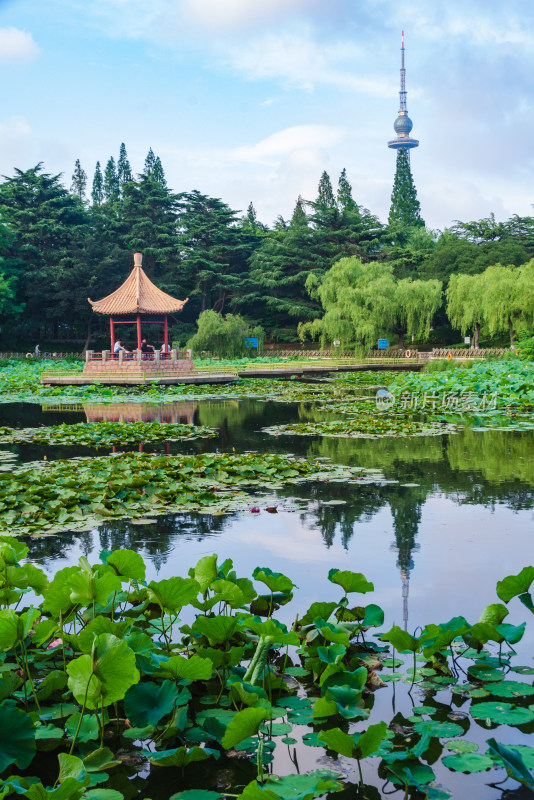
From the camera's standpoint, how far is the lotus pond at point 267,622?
1.84 m

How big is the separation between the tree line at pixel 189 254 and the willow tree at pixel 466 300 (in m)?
3.52

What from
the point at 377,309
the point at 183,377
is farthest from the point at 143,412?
the point at 377,309

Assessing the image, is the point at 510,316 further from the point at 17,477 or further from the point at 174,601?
the point at 174,601

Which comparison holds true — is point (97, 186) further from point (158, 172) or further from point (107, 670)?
point (107, 670)

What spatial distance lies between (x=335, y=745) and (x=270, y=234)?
4586 centimetres

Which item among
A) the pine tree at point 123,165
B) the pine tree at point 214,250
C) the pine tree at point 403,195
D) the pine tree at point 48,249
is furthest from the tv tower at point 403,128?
the pine tree at point 48,249

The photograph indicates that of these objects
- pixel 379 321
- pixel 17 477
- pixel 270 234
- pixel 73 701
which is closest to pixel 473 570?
pixel 73 701

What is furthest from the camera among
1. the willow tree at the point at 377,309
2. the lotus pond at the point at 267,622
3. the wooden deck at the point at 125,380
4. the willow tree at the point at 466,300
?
the willow tree at the point at 377,309

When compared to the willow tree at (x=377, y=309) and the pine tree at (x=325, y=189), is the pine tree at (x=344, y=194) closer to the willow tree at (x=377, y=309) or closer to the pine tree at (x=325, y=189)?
the pine tree at (x=325, y=189)

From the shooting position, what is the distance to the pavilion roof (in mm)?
24922

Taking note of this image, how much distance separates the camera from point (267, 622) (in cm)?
212

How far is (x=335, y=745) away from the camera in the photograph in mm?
1616

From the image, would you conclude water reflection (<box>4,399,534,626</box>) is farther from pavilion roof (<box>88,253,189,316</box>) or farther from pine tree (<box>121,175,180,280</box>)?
pine tree (<box>121,175,180,280</box>)

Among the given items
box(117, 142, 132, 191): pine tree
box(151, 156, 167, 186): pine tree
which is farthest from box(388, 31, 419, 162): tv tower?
box(151, 156, 167, 186): pine tree
